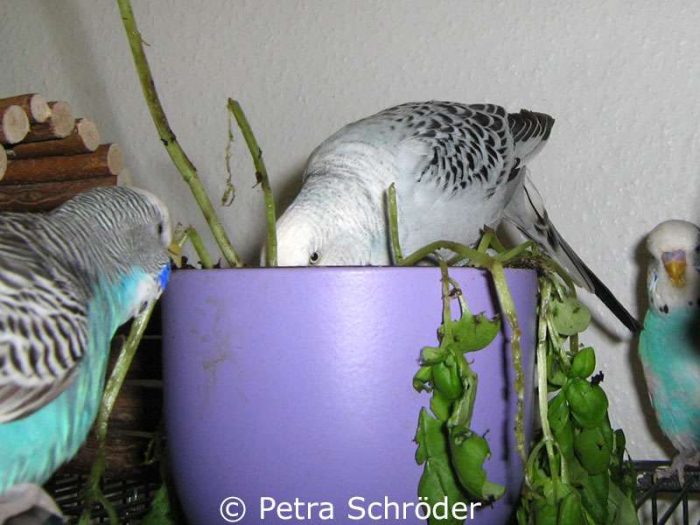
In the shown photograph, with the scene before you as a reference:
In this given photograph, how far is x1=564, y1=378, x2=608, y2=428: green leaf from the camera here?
1.60 feet

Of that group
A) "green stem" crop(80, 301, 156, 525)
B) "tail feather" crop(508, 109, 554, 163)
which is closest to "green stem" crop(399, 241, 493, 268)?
"green stem" crop(80, 301, 156, 525)

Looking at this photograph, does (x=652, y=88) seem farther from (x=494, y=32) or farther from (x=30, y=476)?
(x=30, y=476)

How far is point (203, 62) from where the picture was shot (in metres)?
1.02

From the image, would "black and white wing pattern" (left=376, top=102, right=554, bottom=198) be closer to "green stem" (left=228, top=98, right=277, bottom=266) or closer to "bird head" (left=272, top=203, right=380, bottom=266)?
"bird head" (left=272, top=203, right=380, bottom=266)

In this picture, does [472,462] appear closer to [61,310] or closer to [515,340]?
[515,340]

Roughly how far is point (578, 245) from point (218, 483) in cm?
51

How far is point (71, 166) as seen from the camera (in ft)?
2.59

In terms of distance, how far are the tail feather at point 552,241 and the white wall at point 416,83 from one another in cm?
2

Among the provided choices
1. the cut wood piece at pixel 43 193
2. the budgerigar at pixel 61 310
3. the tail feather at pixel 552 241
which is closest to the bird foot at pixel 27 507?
the budgerigar at pixel 61 310

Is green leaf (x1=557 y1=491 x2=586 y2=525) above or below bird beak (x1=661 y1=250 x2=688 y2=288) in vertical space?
below

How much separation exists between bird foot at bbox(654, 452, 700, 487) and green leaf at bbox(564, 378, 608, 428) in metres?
0.23

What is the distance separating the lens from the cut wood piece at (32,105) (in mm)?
738

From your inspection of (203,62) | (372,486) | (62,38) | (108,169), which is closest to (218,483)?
(372,486)

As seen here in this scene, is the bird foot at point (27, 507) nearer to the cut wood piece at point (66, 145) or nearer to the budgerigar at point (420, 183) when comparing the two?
the budgerigar at point (420, 183)
